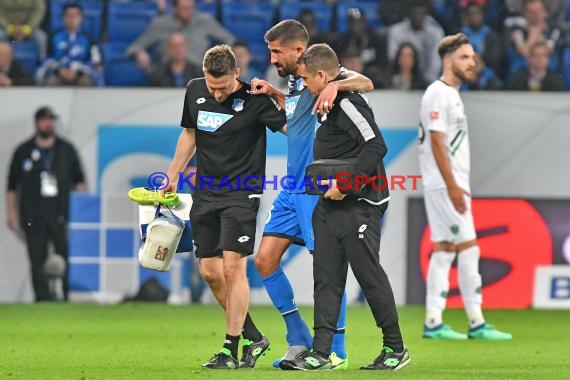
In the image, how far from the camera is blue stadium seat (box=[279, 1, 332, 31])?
15195 millimetres

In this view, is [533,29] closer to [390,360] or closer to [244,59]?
[244,59]

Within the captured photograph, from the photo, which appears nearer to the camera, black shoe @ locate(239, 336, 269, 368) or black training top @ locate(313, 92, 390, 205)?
black training top @ locate(313, 92, 390, 205)

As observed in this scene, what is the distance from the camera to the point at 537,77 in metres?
14.4

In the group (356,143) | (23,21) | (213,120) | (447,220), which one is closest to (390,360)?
(356,143)

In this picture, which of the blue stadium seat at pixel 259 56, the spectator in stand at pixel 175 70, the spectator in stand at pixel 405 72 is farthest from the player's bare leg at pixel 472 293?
the blue stadium seat at pixel 259 56

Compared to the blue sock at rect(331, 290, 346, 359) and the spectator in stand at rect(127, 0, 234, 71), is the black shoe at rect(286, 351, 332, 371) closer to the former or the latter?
the blue sock at rect(331, 290, 346, 359)

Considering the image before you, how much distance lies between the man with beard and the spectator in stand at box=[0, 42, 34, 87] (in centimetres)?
46

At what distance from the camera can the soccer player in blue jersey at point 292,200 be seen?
28.0ft

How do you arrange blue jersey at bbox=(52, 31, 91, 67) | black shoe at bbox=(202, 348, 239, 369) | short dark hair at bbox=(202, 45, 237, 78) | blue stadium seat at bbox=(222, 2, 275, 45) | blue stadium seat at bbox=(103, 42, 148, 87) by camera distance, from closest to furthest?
1. black shoe at bbox=(202, 348, 239, 369)
2. short dark hair at bbox=(202, 45, 237, 78)
3. blue jersey at bbox=(52, 31, 91, 67)
4. blue stadium seat at bbox=(103, 42, 148, 87)
5. blue stadium seat at bbox=(222, 2, 275, 45)

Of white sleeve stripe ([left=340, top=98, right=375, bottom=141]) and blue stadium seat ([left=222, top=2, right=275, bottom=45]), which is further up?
blue stadium seat ([left=222, top=2, right=275, bottom=45])

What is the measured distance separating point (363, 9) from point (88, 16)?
3174 mm

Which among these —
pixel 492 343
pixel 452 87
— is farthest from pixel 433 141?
pixel 492 343

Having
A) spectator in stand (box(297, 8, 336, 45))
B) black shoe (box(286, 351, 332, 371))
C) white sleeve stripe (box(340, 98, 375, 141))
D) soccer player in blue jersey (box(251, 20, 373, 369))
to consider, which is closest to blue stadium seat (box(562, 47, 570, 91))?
spectator in stand (box(297, 8, 336, 45))

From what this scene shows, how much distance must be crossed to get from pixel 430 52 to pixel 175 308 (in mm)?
4055
